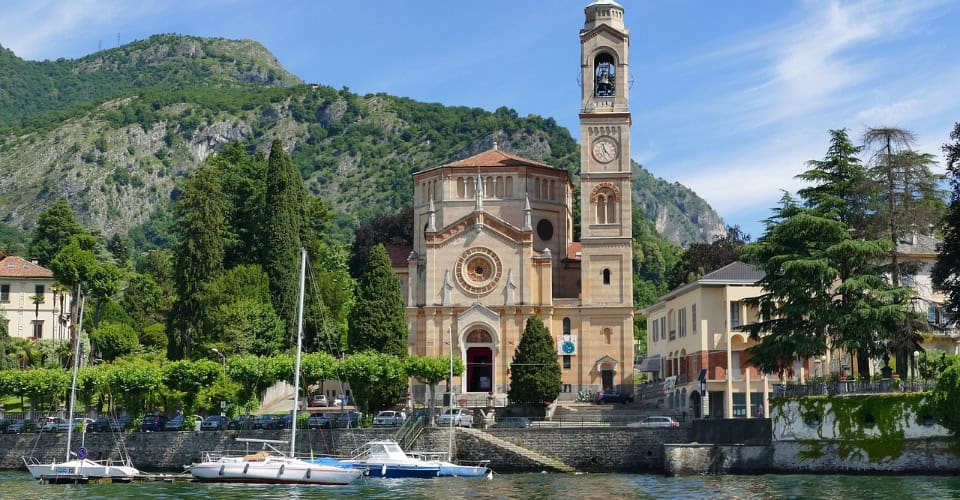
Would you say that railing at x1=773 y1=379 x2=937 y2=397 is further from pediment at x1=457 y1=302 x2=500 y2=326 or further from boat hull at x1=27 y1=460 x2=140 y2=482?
boat hull at x1=27 y1=460 x2=140 y2=482

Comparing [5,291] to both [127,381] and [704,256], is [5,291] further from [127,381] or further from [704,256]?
[704,256]

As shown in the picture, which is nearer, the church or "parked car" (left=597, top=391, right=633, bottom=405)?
"parked car" (left=597, top=391, right=633, bottom=405)

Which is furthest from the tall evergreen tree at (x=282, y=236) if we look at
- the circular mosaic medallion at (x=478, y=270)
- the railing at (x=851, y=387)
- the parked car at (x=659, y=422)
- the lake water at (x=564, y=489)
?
the railing at (x=851, y=387)

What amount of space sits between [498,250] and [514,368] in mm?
12429

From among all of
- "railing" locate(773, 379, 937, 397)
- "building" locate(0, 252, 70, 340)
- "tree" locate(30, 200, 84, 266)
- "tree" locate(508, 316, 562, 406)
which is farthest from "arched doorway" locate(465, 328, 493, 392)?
"tree" locate(30, 200, 84, 266)

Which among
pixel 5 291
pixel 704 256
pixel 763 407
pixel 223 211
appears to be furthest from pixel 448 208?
pixel 5 291

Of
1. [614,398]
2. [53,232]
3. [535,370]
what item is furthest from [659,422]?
[53,232]

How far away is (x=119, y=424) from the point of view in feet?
227

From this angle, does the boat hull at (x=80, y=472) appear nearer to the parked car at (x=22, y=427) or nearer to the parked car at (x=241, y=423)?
the parked car at (x=241, y=423)

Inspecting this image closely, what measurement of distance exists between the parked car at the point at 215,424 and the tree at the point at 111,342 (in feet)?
80.0

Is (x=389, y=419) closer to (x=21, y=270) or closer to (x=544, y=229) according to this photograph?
(x=544, y=229)

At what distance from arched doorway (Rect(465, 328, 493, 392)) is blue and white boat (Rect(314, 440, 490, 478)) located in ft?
86.1

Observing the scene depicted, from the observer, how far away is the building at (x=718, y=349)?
226 feet

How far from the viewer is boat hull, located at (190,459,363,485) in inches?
2207
